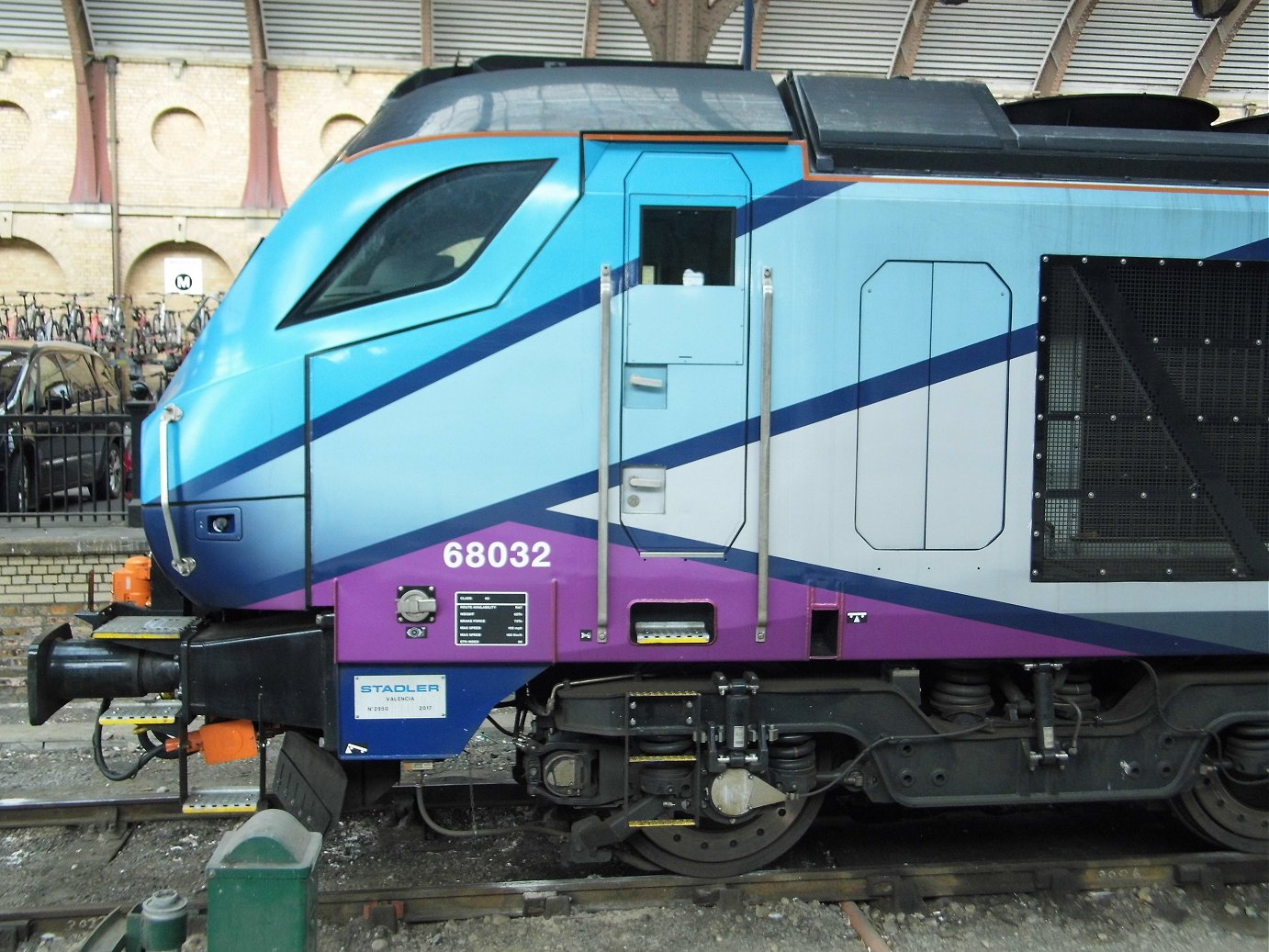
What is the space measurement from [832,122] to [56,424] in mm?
9041

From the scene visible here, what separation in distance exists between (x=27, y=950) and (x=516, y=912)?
190cm

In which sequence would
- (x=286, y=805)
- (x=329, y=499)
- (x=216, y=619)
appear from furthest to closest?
1. (x=216, y=619)
2. (x=286, y=805)
3. (x=329, y=499)

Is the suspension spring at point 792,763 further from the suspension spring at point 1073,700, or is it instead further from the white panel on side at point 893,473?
the suspension spring at point 1073,700

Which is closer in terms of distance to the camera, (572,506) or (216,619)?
(572,506)

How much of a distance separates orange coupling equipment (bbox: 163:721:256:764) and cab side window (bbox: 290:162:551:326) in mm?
1682

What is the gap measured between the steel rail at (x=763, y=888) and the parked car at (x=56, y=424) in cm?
618

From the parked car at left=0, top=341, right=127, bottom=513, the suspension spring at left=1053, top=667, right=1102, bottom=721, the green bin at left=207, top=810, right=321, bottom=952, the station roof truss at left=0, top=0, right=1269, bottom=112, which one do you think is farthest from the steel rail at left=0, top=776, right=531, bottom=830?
the station roof truss at left=0, top=0, right=1269, bottom=112

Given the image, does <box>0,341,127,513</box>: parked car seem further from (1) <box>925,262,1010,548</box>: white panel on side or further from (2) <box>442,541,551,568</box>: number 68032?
(1) <box>925,262,1010,548</box>: white panel on side

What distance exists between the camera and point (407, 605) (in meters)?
3.63

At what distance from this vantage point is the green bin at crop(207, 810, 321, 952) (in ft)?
8.02

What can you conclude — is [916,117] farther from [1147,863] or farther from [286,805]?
[286,805]

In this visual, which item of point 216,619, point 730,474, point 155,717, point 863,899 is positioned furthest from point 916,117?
point 155,717

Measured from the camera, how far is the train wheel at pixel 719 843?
4.17m

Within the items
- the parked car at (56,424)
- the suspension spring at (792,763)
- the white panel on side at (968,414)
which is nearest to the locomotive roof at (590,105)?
the white panel on side at (968,414)
